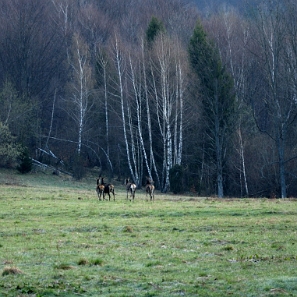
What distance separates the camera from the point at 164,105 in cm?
6006

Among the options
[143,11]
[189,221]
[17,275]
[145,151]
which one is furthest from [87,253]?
[143,11]

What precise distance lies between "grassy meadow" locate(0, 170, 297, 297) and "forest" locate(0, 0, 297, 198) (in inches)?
1080

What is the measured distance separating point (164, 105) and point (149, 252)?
143 feet

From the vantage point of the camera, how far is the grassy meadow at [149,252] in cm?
1248

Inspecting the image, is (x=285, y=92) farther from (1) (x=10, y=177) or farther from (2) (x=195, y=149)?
(1) (x=10, y=177)

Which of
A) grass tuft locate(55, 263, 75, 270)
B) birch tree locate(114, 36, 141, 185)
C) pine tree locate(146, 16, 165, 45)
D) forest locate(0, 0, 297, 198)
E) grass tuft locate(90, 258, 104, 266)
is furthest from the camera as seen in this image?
pine tree locate(146, 16, 165, 45)

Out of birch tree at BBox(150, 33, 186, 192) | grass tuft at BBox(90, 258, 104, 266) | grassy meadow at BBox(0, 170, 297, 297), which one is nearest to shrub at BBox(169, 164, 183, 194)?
birch tree at BBox(150, 33, 186, 192)

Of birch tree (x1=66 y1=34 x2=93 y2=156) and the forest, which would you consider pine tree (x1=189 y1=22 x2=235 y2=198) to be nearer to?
the forest

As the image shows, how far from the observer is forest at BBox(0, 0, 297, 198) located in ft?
188

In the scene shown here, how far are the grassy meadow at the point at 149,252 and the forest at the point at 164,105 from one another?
27.4 meters

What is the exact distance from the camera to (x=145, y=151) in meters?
68.1

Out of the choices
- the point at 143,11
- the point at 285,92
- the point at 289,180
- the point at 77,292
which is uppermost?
the point at 143,11

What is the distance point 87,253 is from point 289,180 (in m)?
42.5

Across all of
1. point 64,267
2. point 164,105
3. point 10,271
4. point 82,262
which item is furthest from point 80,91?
point 10,271
